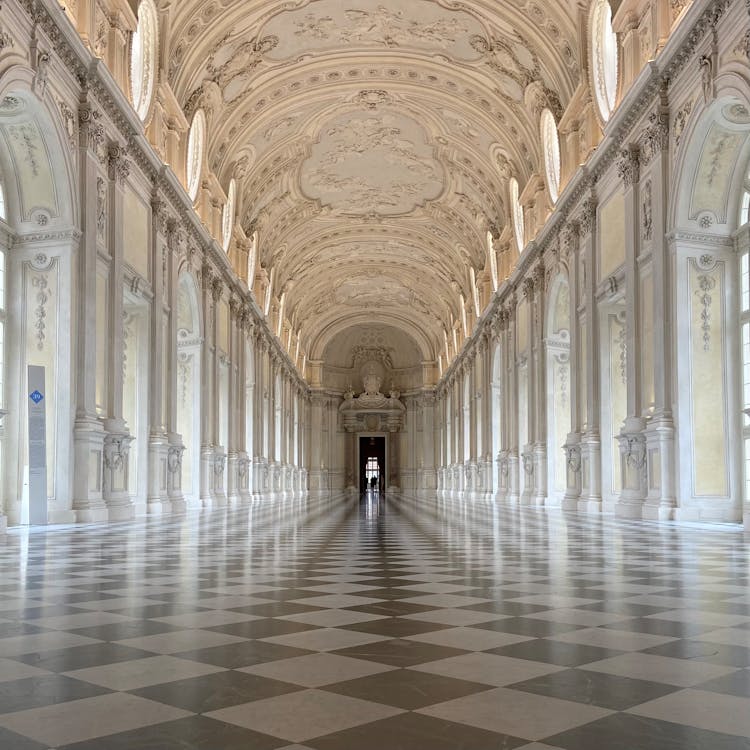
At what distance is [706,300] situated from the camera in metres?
14.8

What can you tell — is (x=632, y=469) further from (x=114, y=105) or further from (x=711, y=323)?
(x=114, y=105)

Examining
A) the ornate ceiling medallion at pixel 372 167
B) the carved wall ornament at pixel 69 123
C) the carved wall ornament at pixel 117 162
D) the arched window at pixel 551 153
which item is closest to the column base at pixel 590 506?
the arched window at pixel 551 153

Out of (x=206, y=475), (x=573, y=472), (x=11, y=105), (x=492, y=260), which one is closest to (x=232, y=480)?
(x=206, y=475)

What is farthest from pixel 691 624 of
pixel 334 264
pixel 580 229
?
pixel 334 264

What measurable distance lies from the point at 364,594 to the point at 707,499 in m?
10.5

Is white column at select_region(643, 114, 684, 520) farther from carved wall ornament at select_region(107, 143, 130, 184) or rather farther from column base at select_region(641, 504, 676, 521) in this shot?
carved wall ornament at select_region(107, 143, 130, 184)

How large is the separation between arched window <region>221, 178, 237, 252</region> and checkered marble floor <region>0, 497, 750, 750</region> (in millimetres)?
22799

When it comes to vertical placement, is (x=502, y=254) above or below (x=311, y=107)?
below

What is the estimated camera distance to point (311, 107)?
2803 cm

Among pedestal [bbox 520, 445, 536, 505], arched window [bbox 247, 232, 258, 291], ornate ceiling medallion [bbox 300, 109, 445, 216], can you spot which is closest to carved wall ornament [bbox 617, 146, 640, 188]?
pedestal [bbox 520, 445, 536, 505]

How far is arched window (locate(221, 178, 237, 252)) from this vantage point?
29.1 m

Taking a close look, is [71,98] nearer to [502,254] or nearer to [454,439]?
[502,254]

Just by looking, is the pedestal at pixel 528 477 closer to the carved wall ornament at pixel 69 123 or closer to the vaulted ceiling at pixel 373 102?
the vaulted ceiling at pixel 373 102

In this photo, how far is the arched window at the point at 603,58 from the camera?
18594 mm
